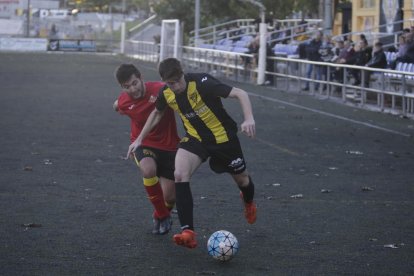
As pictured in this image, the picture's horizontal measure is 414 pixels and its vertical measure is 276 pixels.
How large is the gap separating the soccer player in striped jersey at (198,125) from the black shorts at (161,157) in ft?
0.73

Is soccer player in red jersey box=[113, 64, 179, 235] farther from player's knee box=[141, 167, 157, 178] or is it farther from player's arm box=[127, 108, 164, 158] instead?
player's arm box=[127, 108, 164, 158]

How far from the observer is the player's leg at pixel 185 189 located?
743 cm

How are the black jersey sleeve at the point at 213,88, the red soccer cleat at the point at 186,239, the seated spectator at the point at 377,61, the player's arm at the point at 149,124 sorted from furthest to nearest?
the seated spectator at the point at 377,61 → the player's arm at the point at 149,124 → the black jersey sleeve at the point at 213,88 → the red soccer cleat at the point at 186,239

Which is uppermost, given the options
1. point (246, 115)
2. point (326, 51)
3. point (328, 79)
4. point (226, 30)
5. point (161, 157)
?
point (226, 30)

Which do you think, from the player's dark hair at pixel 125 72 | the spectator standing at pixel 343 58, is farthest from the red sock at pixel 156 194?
the spectator standing at pixel 343 58

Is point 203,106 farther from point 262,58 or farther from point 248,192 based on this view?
point 262,58

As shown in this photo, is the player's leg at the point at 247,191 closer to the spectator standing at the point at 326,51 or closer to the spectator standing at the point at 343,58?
the spectator standing at the point at 343,58

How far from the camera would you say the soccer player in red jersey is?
8.23 metres

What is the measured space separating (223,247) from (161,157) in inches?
56.6

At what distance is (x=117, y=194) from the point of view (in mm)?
10617

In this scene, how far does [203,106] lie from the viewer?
7.78 metres

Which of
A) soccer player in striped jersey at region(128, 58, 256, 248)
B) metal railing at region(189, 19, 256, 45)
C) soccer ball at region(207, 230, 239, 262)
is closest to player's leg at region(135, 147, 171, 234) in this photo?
soccer player in striped jersey at region(128, 58, 256, 248)

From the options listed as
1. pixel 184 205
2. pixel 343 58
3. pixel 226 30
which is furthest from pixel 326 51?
pixel 184 205

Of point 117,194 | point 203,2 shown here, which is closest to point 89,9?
point 203,2
